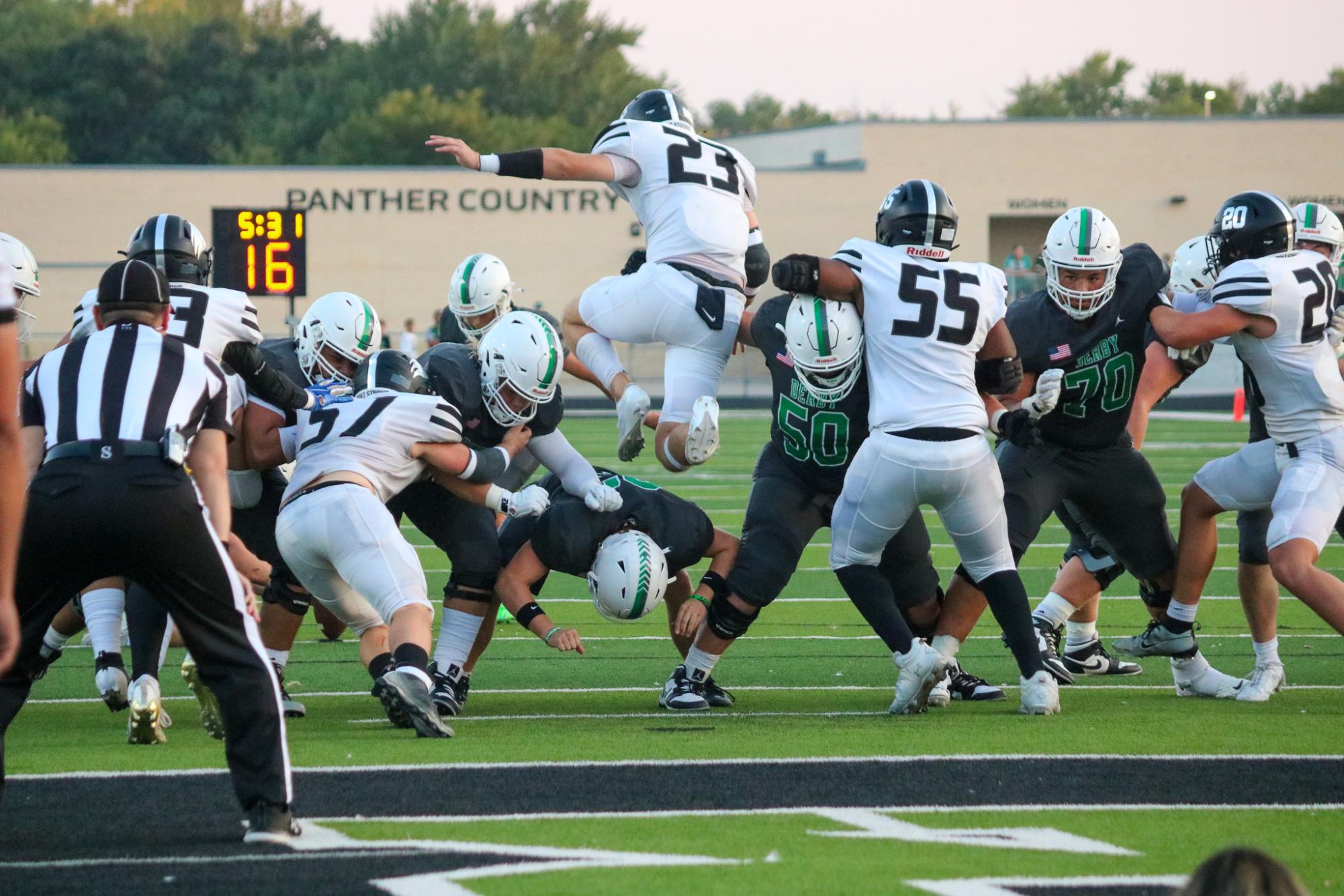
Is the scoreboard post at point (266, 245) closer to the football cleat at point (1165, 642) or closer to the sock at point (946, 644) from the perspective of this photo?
the sock at point (946, 644)

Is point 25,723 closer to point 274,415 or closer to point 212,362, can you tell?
point 274,415

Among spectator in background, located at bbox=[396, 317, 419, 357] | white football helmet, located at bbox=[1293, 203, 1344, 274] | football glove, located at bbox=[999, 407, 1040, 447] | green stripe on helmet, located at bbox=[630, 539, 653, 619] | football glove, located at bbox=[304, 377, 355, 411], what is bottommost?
spectator in background, located at bbox=[396, 317, 419, 357]

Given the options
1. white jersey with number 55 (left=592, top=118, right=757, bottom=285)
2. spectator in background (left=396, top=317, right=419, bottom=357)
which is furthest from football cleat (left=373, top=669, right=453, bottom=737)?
spectator in background (left=396, top=317, right=419, bottom=357)

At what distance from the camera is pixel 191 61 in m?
Result: 53.0

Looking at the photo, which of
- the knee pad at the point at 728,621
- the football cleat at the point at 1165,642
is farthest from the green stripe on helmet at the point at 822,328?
the football cleat at the point at 1165,642

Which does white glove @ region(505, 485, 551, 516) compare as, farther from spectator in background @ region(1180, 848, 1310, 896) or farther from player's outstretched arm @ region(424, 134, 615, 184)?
spectator in background @ region(1180, 848, 1310, 896)

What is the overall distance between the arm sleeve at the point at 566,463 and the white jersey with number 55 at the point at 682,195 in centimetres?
98

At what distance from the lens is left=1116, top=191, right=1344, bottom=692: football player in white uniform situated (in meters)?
6.08

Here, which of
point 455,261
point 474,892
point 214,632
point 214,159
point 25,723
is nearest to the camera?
point 474,892

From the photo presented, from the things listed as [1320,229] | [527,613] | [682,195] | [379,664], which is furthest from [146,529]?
[1320,229]

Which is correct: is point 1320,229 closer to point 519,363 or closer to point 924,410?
point 924,410

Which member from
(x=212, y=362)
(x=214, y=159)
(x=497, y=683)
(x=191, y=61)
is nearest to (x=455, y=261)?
(x=214, y=159)

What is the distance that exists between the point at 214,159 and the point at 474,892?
4989 cm

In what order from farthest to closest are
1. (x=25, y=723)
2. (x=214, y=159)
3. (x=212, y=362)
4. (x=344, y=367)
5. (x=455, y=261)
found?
(x=214, y=159)
(x=455, y=261)
(x=344, y=367)
(x=25, y=723)
(x=212, y=362)
